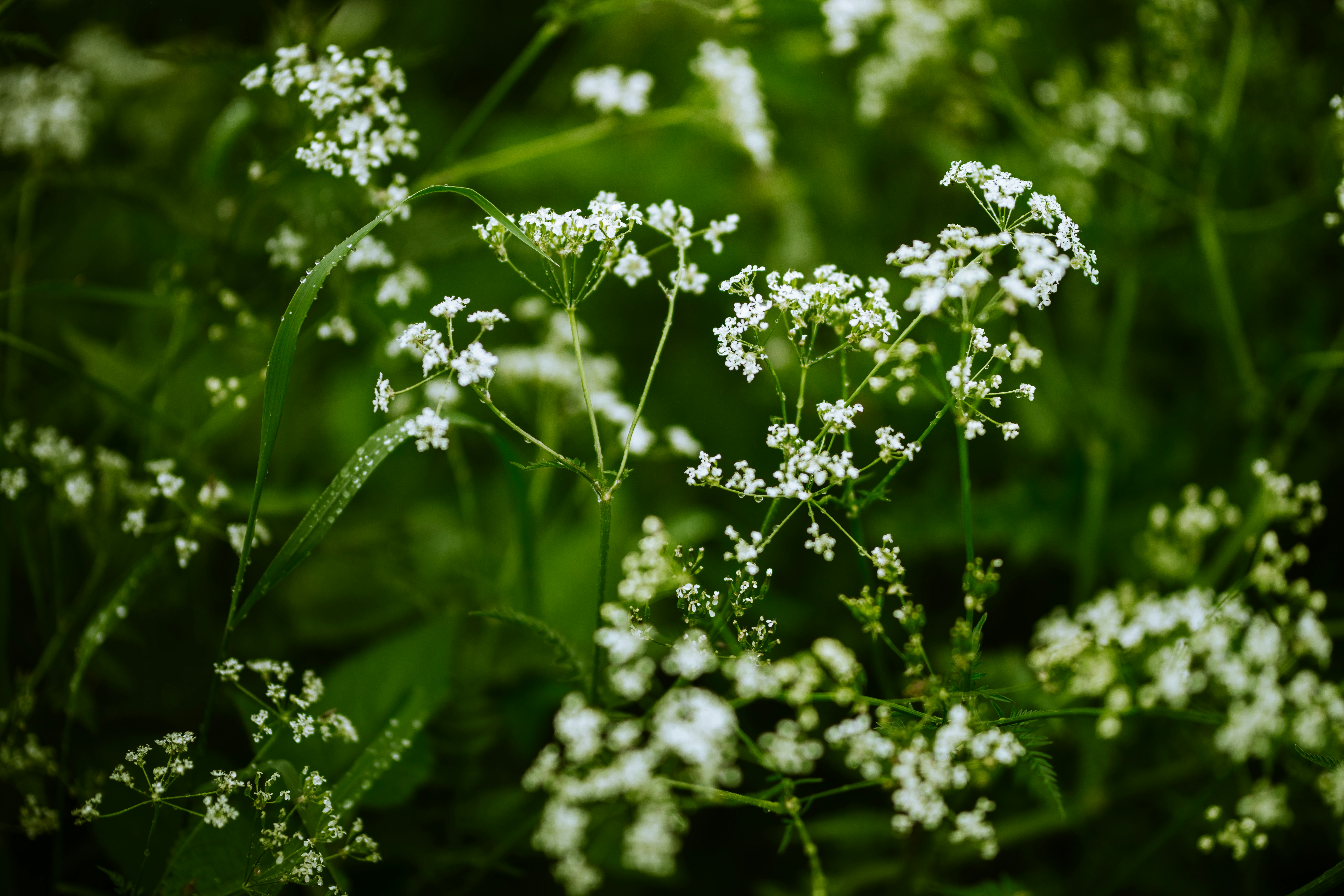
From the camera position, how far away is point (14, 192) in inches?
114

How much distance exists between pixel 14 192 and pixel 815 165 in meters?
3.33

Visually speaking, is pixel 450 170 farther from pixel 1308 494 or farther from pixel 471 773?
pixel 1308 494

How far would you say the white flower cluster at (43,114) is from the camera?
8.94 feet

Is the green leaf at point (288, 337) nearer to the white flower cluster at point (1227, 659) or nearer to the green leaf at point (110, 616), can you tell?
the green leaf at point (110, 616)


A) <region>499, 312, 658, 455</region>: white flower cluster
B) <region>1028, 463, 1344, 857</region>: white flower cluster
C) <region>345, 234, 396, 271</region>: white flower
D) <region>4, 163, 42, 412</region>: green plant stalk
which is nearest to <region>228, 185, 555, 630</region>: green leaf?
<region>345, 234, 396, 271</region>: white flower

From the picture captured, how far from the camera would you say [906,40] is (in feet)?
10.5

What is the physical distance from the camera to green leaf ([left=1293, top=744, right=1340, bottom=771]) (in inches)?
60.7

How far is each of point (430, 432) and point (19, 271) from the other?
75.7 inches

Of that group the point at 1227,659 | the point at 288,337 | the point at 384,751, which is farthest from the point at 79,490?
the point at 1227,659

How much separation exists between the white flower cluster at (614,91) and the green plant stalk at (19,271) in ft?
5.60

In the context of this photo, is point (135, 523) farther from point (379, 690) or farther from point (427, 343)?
point (427, 343)

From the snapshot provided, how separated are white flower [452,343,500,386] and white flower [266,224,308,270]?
3.18ft

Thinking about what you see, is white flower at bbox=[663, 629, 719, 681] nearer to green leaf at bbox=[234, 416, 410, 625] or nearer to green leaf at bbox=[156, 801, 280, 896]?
green leaf at bbox=[234, 416, 410, 625]

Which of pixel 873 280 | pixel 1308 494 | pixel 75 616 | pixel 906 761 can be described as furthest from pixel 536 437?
pixel 1308 494
